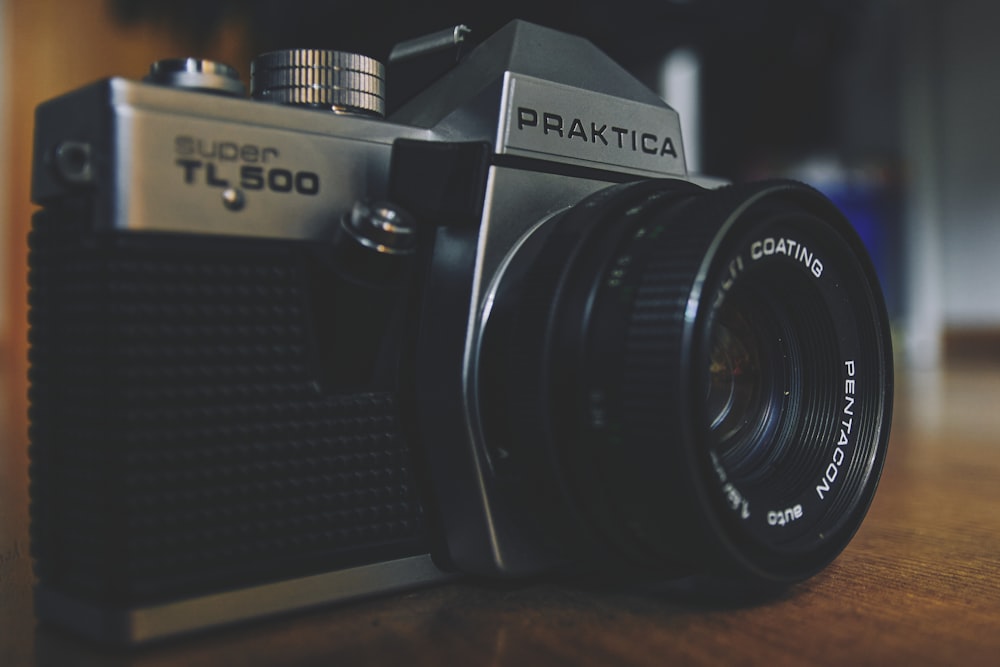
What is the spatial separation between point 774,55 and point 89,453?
317cm

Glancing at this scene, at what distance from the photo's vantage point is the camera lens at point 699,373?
1.20ft

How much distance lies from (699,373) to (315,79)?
0.24m

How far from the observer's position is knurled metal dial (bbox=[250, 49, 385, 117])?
1.51ft

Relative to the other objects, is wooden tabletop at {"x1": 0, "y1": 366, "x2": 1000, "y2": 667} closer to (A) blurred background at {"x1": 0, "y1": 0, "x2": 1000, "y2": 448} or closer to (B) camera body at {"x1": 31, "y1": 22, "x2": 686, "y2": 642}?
(B) camera body at {"x1": 31, "y1": 22, "x2": 686, "y2": 642}

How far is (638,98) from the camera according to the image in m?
0.54

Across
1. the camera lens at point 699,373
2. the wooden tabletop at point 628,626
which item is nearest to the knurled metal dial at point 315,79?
the camera lens at point 699,373

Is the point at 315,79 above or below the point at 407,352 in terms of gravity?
above

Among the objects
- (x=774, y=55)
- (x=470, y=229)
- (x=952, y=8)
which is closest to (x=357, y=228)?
(x=470, y=229)

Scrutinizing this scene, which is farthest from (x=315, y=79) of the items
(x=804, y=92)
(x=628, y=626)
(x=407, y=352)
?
(x=804, y=92)

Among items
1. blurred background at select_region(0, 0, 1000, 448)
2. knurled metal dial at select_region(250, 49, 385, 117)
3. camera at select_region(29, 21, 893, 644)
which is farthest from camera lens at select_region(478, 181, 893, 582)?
blurred background at select_region(0, 0, 1000, 448)

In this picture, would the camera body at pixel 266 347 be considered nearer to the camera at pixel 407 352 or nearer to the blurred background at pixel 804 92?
the camera at pixel 407 352

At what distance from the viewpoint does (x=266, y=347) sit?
40 centimetres

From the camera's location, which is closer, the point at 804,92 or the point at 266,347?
the point at 266,347

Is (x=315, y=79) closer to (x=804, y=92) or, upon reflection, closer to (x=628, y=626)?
(x=628, y=626)
